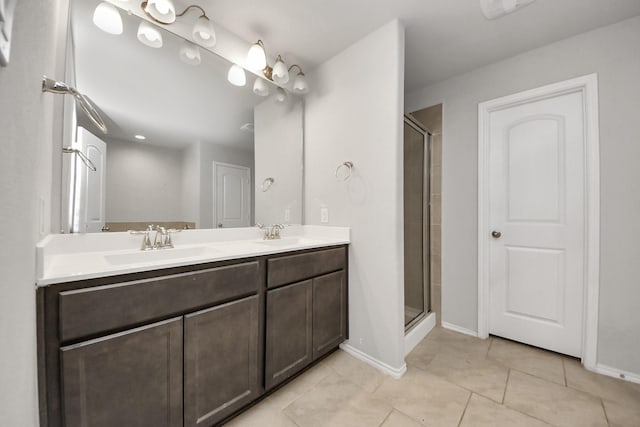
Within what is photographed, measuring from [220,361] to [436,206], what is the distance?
85.4 inches

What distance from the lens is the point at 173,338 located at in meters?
0.99

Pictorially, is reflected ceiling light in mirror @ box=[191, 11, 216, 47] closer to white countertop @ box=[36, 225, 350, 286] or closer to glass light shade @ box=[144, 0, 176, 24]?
glass light shade @ box=[144, 0, 176, 24]

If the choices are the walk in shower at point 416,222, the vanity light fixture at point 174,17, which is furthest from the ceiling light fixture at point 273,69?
the walk in shower at point 416,222

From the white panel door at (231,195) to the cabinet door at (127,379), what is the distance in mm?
872

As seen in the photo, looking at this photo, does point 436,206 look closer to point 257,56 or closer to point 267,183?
point 267,183

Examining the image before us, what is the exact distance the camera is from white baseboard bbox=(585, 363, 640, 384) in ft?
5.01

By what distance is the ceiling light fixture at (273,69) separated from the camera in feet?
5.58

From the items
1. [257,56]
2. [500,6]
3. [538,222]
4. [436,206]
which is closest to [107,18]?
[257,56]

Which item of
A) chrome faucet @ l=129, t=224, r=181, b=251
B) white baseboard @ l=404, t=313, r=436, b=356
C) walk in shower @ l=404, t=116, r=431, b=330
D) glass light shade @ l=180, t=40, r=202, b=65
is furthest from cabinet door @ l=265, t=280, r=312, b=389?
glass light shade @ l=180, t=40, r=202, b=65

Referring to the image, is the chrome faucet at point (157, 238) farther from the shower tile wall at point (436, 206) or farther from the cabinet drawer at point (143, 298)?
the shower tile wall at point (436, 206)

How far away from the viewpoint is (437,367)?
1688mm

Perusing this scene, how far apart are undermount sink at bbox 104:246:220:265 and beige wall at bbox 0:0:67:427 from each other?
0.52 meters

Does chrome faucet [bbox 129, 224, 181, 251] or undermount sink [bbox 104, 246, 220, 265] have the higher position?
chrome faucet [bbox 129, 224, 181, 251]

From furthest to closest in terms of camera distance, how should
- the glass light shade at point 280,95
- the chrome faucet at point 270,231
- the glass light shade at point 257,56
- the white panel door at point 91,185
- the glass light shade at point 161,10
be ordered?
the glass light shade at point 280,95 → the chrome faucet at point 270,231 → the glass light shade at point 257,56 → the glass light shade at point 161,10 → the white panel door at point 91,185
